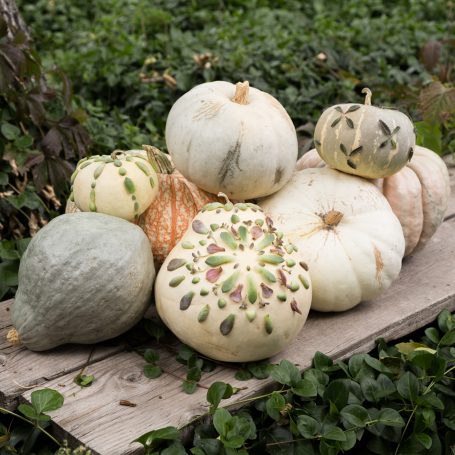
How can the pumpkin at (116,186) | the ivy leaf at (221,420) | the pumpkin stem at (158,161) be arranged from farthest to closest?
the pumpkin stem at (158,161) < the pumpkin at (116,186) < the ivy leaf at (221,420)

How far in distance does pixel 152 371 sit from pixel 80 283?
0.93 ft

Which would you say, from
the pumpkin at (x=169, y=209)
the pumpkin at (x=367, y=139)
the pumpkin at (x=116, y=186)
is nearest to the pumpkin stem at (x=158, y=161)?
the pumpkin at (x=169, y=209)

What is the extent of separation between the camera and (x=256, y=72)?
14.3ft

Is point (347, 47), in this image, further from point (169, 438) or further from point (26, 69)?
point (169, 438)

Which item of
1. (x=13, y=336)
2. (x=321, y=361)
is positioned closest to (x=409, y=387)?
(x=321, y=361)

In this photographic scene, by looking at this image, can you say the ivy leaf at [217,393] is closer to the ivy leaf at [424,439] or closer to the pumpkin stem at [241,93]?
the ivy leaf at [424,439]

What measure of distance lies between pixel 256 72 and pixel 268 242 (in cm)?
252

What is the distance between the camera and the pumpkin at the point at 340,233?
2207mm

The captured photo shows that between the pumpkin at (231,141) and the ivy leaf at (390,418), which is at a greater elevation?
the pumpkin at (231,141)

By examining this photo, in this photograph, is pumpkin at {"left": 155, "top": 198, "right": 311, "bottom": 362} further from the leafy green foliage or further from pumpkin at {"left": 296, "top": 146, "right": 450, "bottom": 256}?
pumpkin at {"left": 296, "top": 146, "right": 450, "bottom": 256}

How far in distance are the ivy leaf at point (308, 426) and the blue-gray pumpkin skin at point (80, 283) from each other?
20.0 inches

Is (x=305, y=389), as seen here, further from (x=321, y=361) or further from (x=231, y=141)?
(x=231, y=141)

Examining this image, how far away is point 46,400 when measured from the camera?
1.78m

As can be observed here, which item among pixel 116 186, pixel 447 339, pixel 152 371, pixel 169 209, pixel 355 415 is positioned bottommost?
pixel 447 339
